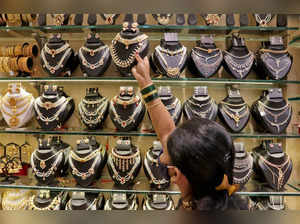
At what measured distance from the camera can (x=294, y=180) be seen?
1.96 m

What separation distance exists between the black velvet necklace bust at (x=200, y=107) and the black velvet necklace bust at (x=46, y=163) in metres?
0.94

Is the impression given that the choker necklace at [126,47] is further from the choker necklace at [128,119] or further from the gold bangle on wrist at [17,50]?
the gold bangle on wrist at [17,50]

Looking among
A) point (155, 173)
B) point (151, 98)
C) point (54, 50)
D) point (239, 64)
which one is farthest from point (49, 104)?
point (239, 64)

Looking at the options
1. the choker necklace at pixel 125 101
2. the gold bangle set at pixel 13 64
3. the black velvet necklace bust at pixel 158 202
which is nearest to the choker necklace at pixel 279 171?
the black velvet necklace bust at pixel 158 202

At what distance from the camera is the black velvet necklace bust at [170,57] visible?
177 cm

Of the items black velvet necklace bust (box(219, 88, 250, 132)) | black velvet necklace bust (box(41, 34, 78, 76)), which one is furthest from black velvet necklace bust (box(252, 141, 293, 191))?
black velvet necklace bust (box(41, 34, 78, 76))

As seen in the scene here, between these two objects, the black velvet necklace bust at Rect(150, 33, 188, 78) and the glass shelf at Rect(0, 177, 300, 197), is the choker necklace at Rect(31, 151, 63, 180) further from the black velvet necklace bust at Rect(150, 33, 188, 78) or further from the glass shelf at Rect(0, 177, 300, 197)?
the black velvet necklace bust at Rect(150, 33, 188, 78)

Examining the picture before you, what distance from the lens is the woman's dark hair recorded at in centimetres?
56

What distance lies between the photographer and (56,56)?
1.83m

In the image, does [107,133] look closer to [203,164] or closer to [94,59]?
[94,59]

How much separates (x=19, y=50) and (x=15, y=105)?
45cm

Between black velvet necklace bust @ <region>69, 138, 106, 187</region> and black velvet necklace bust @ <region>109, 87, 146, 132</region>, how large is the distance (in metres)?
0.25

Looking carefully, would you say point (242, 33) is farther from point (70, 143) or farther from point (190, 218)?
point (190, 218)
